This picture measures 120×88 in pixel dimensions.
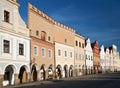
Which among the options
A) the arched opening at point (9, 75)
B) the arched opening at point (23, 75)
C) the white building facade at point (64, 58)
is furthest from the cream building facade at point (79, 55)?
the arched opening at point (9, 75)

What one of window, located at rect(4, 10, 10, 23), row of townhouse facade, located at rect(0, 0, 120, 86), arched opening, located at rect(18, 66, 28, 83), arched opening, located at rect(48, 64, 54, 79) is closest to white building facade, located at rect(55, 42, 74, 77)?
row of townhouse facade, located at rect(0, 0, 120, 86)

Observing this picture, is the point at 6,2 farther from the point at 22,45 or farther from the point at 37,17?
the point at 37,17

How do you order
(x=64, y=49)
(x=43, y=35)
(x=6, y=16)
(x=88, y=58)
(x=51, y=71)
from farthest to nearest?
(x=88, y=58)
(x=64, y=49)
(x=51, y=71)
(x=43, y=35)
(x=6, y=16)

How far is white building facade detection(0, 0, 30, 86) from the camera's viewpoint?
32.4m

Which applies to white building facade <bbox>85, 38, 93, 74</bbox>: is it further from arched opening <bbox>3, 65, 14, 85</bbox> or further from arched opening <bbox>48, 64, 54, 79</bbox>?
arched opening <bbox>3, 65, 14, 85</bbox>

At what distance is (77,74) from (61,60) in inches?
432

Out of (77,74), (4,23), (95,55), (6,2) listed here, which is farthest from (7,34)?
(95,55)

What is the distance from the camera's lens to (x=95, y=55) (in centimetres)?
8631

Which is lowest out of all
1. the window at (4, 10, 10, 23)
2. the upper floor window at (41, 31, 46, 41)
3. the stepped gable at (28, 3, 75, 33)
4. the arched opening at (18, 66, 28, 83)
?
the arched opening at (18, 66, 28, 83)

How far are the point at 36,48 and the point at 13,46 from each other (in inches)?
315

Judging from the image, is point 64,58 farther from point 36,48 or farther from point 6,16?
point 6,16

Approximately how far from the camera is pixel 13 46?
114ft

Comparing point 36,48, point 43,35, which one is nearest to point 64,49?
point 43,35

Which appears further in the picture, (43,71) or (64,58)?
(64,58)
